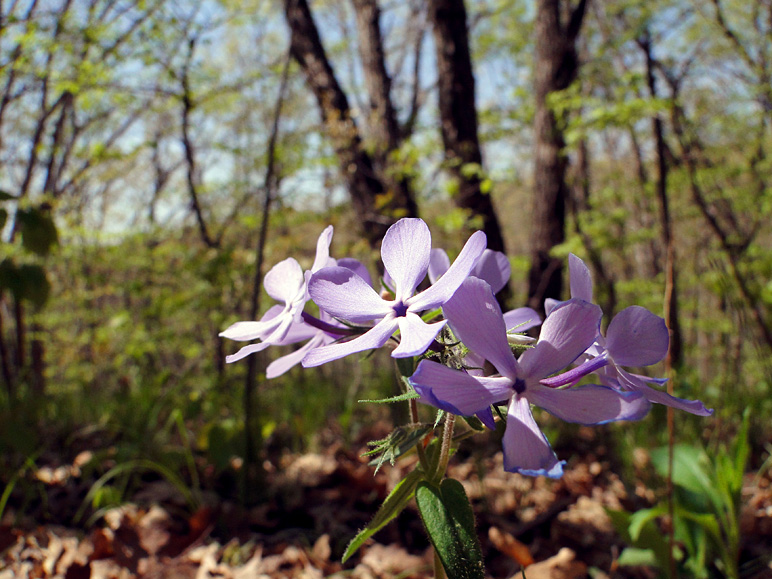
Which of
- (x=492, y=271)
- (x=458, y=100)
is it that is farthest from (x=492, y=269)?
(x=458, y=100)

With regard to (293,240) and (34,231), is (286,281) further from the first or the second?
(293,240)

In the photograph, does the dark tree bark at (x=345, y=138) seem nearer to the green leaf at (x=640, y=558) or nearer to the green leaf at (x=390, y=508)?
the green leaf at (x=640, y=558)

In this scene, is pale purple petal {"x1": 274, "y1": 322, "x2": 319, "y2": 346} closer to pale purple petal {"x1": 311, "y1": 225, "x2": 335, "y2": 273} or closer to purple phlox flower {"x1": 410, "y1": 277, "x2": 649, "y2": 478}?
pale purple petal {"x1": 311, "y1": 225, "x2": 335, "y2": 273}

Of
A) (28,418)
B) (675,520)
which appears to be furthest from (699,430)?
(28,418)

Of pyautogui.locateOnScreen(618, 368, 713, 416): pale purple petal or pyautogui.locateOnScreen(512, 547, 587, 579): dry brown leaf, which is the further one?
pyautogui.locateOnScreen(512, 547, 587, 579): dry brown leaf

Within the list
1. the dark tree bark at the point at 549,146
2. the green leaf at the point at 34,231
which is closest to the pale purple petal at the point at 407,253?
the green leaf at the point at 34,231

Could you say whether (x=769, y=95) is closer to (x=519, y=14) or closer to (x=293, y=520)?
(x=519, y=14)

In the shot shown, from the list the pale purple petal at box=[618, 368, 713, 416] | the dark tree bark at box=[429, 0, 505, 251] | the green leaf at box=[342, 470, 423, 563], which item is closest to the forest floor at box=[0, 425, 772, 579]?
the green leaf at box=[342, 470, 423, 563]
